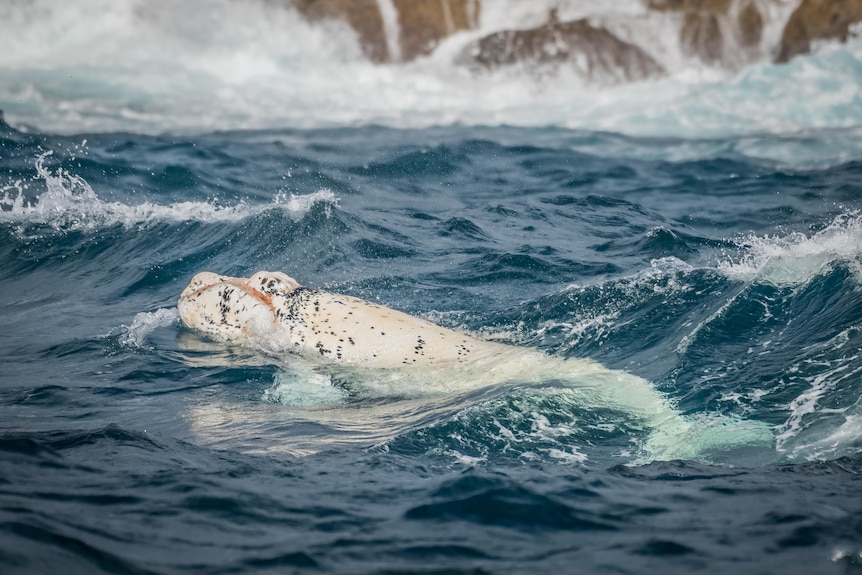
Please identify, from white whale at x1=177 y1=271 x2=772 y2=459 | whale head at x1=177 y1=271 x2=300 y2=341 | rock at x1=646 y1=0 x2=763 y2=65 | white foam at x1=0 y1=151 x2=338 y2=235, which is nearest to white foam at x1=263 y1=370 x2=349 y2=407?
white whale at x1=177 y1=271 x2=772 y2=459

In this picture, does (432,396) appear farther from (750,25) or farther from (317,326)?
(750,25)

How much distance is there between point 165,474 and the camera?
694 cm

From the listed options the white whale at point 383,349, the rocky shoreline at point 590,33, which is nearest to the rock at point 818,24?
the rocky shoreline at point 590,33

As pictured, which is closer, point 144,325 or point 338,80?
point 144,325

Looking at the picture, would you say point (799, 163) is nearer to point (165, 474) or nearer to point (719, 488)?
point (719, 488)

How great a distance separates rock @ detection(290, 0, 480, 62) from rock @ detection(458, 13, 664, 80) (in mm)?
1573

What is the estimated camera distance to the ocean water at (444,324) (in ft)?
19.7

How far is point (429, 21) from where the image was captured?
1276 inches

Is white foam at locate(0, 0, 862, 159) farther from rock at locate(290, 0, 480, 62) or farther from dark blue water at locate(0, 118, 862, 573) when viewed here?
dark blue water at locate(0, 118, 862, 573)

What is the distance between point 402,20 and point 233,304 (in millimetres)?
23678

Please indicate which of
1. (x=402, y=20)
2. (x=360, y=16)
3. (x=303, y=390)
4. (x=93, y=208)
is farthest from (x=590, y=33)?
(x=303, y=390)

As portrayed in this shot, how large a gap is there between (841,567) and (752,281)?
6.87 m

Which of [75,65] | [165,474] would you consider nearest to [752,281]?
[165,474]

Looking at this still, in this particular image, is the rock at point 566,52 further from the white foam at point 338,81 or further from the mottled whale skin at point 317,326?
the mottled whale skin at point 317,326
